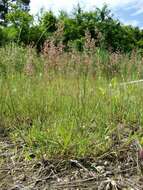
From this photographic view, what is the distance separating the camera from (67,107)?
3863 millimetres

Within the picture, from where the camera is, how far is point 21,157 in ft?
10.8

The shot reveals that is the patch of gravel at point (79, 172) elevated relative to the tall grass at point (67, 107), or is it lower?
lower

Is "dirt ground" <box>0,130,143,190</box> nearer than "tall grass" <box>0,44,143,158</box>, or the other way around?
"dirt ground" <box>0,130,143,190</box>

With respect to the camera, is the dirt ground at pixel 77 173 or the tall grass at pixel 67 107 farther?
the tall grass at pixel 67 107

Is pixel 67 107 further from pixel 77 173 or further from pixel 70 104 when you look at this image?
pixel 77 173

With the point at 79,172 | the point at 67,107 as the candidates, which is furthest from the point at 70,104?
the point at 79,172

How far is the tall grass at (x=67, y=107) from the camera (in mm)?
3244

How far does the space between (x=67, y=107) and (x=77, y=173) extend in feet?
3.27

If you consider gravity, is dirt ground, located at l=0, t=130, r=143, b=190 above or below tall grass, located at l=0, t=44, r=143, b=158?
below

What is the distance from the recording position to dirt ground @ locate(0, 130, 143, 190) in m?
2.78

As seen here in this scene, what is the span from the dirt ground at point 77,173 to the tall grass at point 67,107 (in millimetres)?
79

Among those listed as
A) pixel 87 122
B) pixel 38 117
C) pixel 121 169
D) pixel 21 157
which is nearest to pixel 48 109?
pixel 38 117

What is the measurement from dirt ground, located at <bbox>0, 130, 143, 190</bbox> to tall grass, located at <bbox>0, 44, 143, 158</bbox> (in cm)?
8

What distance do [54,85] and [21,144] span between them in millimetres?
959
